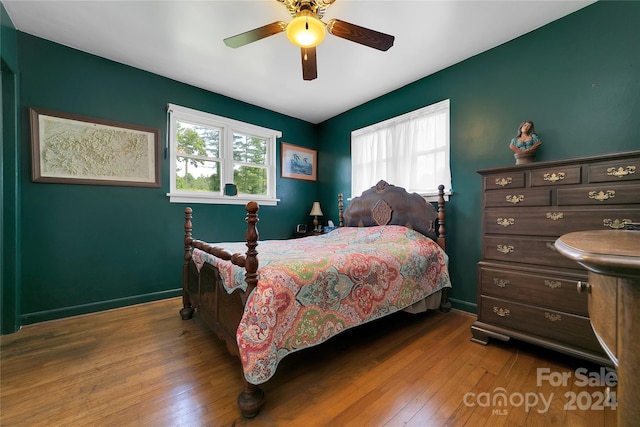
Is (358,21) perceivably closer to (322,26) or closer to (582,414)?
(322,26)

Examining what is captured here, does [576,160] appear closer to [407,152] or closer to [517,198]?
[517,198]

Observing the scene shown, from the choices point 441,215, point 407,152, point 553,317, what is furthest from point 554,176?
point 407,152

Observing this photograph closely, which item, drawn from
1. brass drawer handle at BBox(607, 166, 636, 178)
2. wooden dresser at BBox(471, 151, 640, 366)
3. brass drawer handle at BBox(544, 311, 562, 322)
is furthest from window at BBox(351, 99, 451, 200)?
brass drawer handle at BBox(544, 311, 562, 322)

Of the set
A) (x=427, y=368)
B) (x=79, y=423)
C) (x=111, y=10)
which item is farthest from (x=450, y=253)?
(x=111, y=10)

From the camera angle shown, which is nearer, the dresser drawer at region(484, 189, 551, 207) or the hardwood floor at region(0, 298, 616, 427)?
the hardwood floor at region(0, 298, 616, 427)

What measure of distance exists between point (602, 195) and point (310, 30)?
2.15m

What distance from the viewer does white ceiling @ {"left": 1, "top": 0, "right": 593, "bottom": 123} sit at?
6.48 feet

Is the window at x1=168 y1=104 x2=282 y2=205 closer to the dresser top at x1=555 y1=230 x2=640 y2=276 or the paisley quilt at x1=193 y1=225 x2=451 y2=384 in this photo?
the paisley quilt at x1=193 y1=225 x2=451 y2=384

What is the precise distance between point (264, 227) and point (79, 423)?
284cm

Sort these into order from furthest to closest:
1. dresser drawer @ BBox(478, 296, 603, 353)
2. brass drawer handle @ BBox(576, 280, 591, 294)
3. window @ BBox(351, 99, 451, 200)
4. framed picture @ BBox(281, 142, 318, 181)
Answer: framed picture @ BBox(281, 142, 318, 181), window @ BBox(351, 99, 451, 200), dresser drawer @ BBox(478, 296, 603, 353), brass drawer handle @ BBox(576, 280, 591, 294)

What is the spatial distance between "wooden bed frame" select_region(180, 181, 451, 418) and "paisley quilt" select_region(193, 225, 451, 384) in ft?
0.30

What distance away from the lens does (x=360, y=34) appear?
1.77m

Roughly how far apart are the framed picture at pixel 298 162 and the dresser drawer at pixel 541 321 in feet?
10.5

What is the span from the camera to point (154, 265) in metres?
2.93
